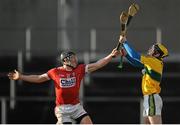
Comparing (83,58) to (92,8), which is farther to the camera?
(92,8)

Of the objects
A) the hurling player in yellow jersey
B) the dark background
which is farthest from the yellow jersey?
the dark background

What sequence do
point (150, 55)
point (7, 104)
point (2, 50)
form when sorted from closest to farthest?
point (150, 55) → point (7, 104) → point (2, 50)

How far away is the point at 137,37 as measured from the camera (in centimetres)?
2119

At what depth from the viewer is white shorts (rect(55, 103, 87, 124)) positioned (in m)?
13.9

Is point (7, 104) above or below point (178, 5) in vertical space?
below

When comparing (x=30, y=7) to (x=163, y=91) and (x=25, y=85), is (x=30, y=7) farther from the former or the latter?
(x=163, y=91)

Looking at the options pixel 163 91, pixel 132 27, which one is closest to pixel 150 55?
pixel 163 91

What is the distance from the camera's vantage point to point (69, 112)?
13.8m

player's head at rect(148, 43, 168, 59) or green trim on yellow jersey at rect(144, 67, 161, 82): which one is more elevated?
player's head at rect(148, 43, 168, 59)

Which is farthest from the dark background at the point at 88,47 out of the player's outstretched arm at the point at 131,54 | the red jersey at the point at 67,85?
the red jersey at the point at 67,85

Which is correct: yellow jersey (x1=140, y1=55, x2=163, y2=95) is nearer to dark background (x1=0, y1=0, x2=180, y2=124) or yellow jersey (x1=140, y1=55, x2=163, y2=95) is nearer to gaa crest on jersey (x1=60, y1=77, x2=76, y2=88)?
gaa crest on jersey (x1=60, y1=77, x2=76, y2=88)

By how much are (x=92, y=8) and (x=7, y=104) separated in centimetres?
328

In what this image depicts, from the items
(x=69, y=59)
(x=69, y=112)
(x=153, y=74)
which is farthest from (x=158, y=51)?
(x=69, y=112)

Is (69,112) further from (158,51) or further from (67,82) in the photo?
(158,51)
